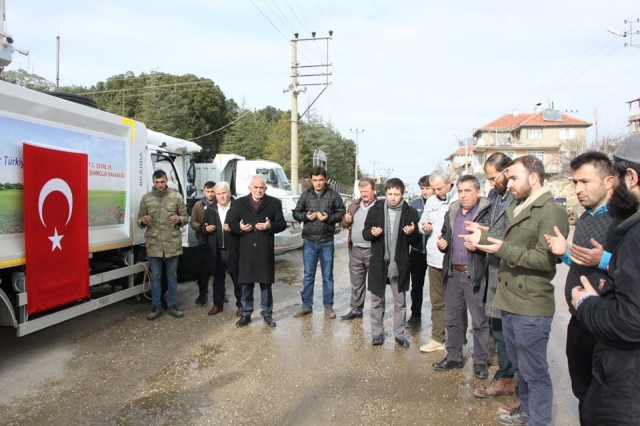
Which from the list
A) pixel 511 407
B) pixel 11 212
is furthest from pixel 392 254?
pixel 11 212

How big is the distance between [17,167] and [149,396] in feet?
8.30

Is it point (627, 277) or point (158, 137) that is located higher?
point (158, 137)

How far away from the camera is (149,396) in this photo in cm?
398

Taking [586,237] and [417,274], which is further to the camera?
[417,274]

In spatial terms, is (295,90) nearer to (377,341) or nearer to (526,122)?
(377,341)

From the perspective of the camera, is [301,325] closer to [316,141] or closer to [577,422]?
[577,422]

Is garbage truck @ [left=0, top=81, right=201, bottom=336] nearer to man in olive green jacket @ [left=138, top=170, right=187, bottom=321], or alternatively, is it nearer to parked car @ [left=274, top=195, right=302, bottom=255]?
man in olive green jacket @ [left=138, top=170, right=187, bottom=321]

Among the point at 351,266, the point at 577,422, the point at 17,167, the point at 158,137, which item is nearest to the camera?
the point at 577,422

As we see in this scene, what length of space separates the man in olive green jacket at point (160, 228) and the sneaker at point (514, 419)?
4.46m

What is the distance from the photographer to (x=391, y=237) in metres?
5.41

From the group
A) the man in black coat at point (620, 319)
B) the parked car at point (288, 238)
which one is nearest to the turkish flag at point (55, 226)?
the man in black coat at point (620, 319)

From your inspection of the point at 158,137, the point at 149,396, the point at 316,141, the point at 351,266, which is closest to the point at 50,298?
the point at 149,396

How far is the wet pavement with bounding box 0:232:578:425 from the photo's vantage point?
366 cm

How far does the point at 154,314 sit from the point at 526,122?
Result: 71820mm
